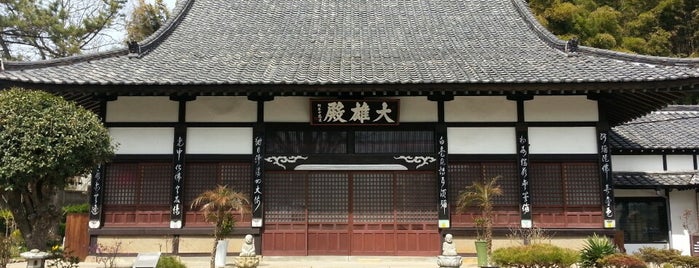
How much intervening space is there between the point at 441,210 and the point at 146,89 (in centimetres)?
751

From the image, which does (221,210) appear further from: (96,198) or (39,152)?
(96,198)

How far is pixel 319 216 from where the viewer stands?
1309 cm

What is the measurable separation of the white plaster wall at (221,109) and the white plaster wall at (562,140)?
7.10 m

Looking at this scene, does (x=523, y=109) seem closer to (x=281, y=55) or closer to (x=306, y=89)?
(x=306, y=89)

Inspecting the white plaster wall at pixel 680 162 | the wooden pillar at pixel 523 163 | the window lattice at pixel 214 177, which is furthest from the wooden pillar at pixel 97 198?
the white plaster wall at pixel 680 162

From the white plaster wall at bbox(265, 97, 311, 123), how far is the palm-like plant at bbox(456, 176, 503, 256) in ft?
14.2

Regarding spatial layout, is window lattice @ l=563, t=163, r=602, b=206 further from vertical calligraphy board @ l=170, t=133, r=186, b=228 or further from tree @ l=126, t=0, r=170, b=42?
tree @ l=126, t=0, r=170, b=42

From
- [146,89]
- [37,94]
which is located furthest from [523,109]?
[37,94]

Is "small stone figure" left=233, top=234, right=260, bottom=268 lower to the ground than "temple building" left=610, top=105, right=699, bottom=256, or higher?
lower

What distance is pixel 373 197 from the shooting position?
13.2 meters

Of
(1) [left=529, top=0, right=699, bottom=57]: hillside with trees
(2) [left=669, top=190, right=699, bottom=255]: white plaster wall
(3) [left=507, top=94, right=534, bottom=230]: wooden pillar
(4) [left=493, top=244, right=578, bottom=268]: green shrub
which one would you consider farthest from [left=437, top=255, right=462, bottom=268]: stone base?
(1) [left=529, top=0, right=699, bottom=57]: hillside with trees

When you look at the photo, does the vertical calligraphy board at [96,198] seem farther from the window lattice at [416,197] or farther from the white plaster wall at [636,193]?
the white plaster wall at [636,193]

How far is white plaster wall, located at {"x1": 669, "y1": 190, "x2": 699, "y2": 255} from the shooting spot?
15406 millimetres

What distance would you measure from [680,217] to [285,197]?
1170cm
